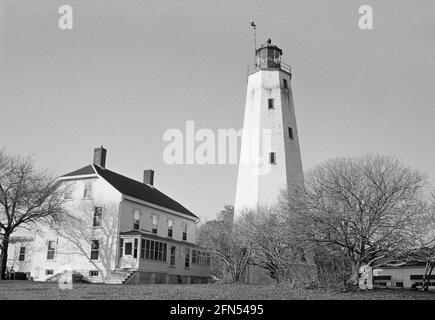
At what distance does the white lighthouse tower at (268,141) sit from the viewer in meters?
27.8

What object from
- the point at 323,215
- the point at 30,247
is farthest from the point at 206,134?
the point at 30,247

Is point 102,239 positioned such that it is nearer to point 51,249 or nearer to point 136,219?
point 136,219

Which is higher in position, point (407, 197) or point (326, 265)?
point (407, 197)

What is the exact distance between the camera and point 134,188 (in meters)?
32.8

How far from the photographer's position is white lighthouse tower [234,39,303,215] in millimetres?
27797

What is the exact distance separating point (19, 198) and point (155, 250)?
341 inches

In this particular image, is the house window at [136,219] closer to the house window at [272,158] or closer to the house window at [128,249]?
the house window at [128,249]

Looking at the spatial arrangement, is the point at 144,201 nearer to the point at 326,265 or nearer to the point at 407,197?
the point at 326,265

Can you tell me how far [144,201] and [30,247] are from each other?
27.3 feet

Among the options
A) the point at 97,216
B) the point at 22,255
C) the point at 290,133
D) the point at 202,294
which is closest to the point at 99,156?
the point at 97,216

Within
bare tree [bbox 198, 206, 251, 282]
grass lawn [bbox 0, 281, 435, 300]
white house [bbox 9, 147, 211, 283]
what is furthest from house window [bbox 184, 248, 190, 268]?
grass lawn [bbox 0, 281, 435, 300]

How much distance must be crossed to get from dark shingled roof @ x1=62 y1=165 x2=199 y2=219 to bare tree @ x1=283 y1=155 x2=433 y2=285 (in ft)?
43.7

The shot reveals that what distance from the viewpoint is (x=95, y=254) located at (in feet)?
95.3
